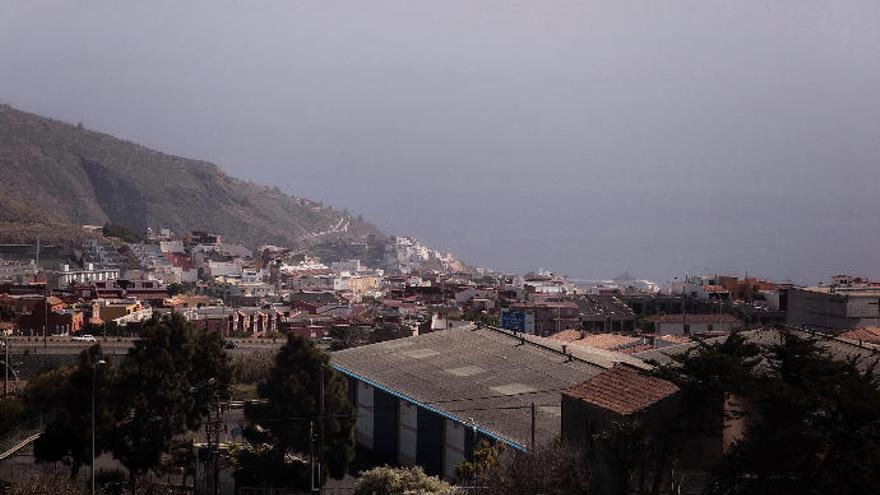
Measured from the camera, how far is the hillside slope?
10269 centimetres

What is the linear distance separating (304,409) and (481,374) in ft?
11.5

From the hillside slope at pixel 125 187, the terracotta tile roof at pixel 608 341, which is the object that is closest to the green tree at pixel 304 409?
the terracotta tile roof at pixel 608 341

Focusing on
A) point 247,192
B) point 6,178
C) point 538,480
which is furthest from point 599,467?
point 247,192

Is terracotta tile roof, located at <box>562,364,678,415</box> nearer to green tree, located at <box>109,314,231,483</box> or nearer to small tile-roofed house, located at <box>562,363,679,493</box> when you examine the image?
small tile-roofed house, located at <box>562,363,679,493</box>

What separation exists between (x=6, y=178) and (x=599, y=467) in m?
92.7

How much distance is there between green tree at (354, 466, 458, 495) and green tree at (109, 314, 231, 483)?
3.22m

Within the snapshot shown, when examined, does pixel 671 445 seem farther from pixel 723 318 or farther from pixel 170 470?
pixel 723 318

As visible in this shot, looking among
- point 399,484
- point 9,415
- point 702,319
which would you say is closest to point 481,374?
point 399,484

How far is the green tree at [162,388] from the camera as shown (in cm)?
1573

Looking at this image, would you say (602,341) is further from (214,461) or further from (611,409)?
(611,409)

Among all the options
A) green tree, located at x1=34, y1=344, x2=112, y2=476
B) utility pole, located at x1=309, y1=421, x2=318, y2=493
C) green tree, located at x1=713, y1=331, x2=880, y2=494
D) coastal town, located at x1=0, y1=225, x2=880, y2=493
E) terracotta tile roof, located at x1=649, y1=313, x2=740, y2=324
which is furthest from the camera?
terracotta tile roof, located at x1=649, y1=313, x2=740, y2=324

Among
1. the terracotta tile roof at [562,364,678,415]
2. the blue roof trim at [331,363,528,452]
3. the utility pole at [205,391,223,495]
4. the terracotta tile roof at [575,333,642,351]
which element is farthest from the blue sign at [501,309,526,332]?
the terracotta tile roof at [562,364,678,415]

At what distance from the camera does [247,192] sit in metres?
135

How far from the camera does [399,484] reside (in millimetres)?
13469
